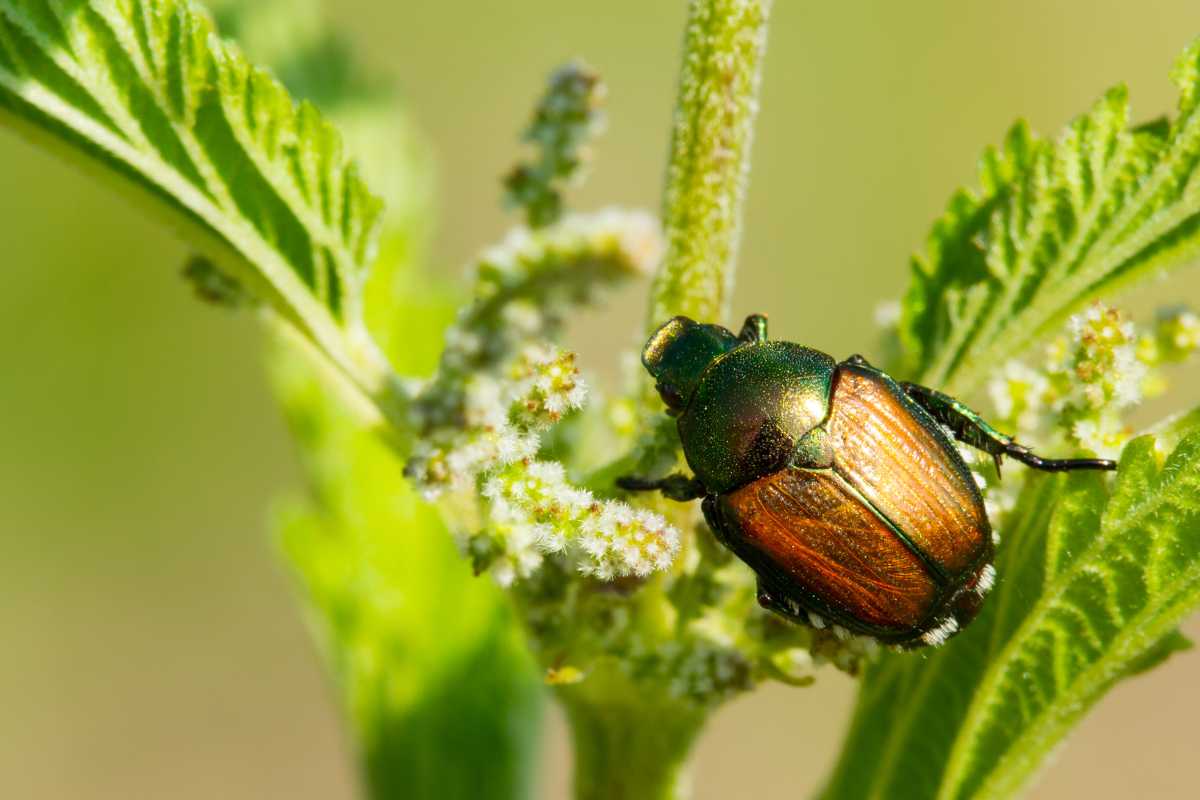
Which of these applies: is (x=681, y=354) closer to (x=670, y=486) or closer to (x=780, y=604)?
(x=670, y=486)

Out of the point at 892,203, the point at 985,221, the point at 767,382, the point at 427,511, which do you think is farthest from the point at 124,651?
the point at 985,221

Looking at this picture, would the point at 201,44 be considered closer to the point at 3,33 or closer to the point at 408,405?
the point at 3,33

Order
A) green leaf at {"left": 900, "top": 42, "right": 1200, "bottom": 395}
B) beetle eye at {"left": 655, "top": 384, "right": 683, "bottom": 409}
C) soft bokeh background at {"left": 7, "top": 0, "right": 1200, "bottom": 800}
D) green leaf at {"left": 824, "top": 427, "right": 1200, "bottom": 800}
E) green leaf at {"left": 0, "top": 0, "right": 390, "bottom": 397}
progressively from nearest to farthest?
green leaf at {"left": 824, "top": 427, "right": 1200, "bottom": 800} < green leaf at {"left": 0, "top": 0, "right": 390, "bottom": 397} < green leaf at {"left": 900, "top": 42, "right": 1200, "bottom": 395} < beetle eye at {"left": 655, "top": 384, "right": 683, "bottom": 409} < soft bokeh background at {"left": 7, "top": 0, "right": 1200, "bottom": 800}

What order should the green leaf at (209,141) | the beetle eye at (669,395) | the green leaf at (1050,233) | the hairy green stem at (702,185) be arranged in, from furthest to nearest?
the beetle eye at (669,395), the hairy green stem at (702,185), the green leaf at (1050,233), the green leaf at (209,141)

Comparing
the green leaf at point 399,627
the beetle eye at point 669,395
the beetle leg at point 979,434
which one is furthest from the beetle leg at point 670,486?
the green leaf at point 399,627

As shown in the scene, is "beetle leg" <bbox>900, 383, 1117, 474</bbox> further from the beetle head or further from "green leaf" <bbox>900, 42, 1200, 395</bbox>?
the beetle head

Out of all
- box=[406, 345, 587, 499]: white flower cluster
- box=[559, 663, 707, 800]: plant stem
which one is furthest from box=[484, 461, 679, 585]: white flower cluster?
box=[559, 663, 707, 800]: plant stem

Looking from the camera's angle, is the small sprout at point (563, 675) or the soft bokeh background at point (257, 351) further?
the soft bokeh background at point (257, 351)

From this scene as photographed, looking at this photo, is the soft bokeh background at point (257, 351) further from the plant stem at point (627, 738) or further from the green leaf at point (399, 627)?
the plant stem at point (627, 738)
